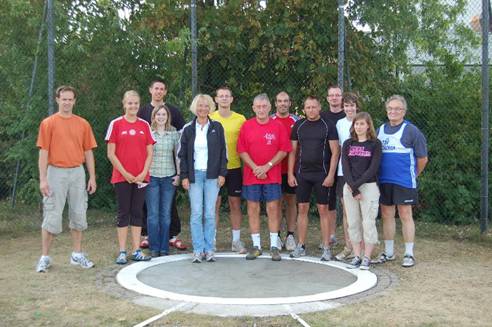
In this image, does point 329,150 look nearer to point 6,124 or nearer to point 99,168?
point 99,168

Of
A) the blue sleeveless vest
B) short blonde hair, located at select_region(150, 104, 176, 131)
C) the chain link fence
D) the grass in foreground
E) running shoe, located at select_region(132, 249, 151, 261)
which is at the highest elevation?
the chain link fence

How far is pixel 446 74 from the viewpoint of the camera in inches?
368

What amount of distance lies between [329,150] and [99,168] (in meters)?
3.88

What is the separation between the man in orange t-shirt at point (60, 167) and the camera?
6033 mm

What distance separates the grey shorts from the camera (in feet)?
20.0

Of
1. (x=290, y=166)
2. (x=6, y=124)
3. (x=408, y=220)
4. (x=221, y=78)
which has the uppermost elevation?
(x=221, y=78)

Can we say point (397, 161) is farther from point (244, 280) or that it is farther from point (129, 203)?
point (129, 203)

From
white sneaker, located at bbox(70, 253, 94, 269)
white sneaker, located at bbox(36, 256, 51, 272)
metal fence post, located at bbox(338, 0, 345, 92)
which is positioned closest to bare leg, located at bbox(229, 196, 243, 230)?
white sneaker, located at bbox(70, 253, 94, 269)

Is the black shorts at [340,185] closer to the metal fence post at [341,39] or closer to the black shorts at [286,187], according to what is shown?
the black shorts at [286,187]

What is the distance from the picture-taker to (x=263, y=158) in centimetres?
668

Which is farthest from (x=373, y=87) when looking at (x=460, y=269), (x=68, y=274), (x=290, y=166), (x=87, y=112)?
(x=68, y=274)

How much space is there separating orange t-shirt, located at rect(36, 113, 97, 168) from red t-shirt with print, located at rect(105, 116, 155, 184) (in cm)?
31

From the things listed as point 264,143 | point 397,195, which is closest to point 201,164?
point 264,143

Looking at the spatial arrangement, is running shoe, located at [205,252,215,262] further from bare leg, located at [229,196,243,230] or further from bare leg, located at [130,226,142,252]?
bare leg, located at [130,226,142,252]
